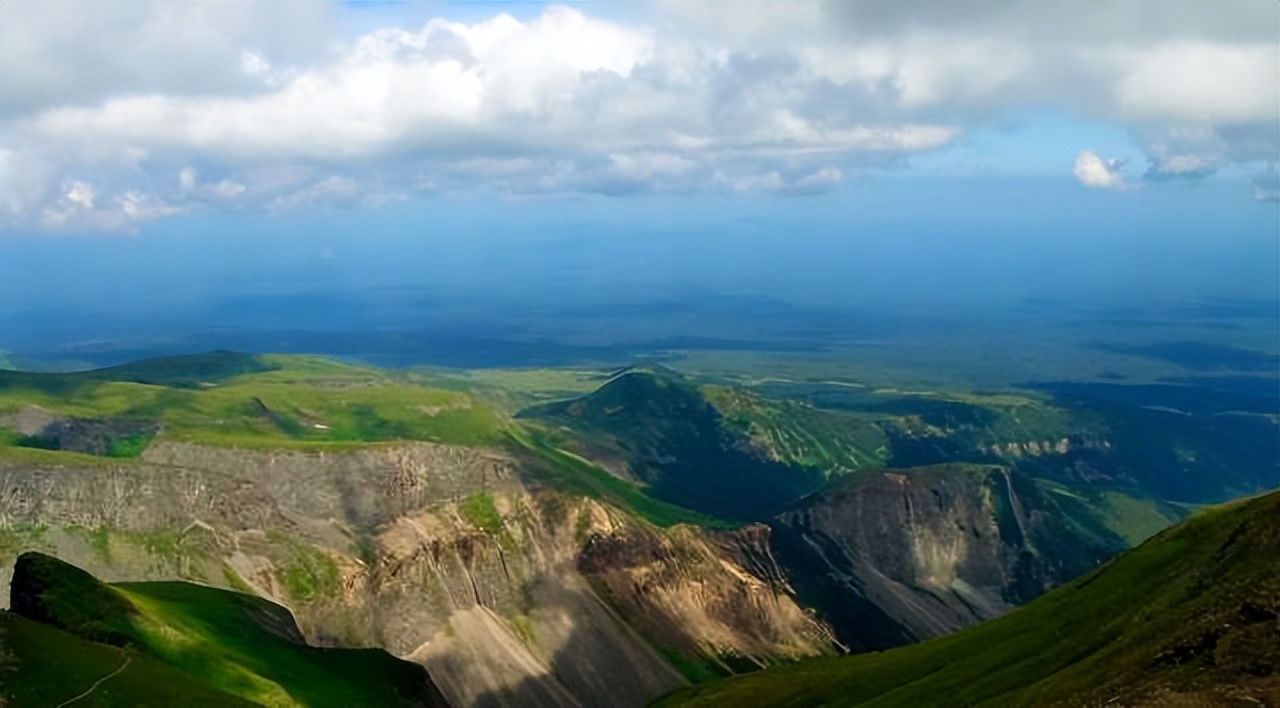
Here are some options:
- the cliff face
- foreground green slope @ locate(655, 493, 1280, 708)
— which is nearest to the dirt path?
foreground green slope @ locate(655, 493, 1280, 708)

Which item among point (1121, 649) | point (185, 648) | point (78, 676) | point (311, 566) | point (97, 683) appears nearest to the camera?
point (1121, 649)

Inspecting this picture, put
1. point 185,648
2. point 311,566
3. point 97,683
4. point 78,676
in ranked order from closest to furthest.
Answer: point 97,683 → point 78,676 → point 185,648 → point 311,566

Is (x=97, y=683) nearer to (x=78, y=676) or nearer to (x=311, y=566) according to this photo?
(x=78, y=676)

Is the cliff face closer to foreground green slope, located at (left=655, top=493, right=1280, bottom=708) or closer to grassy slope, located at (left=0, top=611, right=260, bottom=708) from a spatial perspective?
foreground green slope, located at (left=655, top=493, right=1280, bottom=708)

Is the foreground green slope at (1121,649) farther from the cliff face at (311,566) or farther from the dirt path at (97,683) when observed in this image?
the cliff face at (311,566)

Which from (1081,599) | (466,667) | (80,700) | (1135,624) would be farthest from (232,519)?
(1135,624)

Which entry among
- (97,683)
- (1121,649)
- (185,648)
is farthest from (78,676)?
(1121,649)
